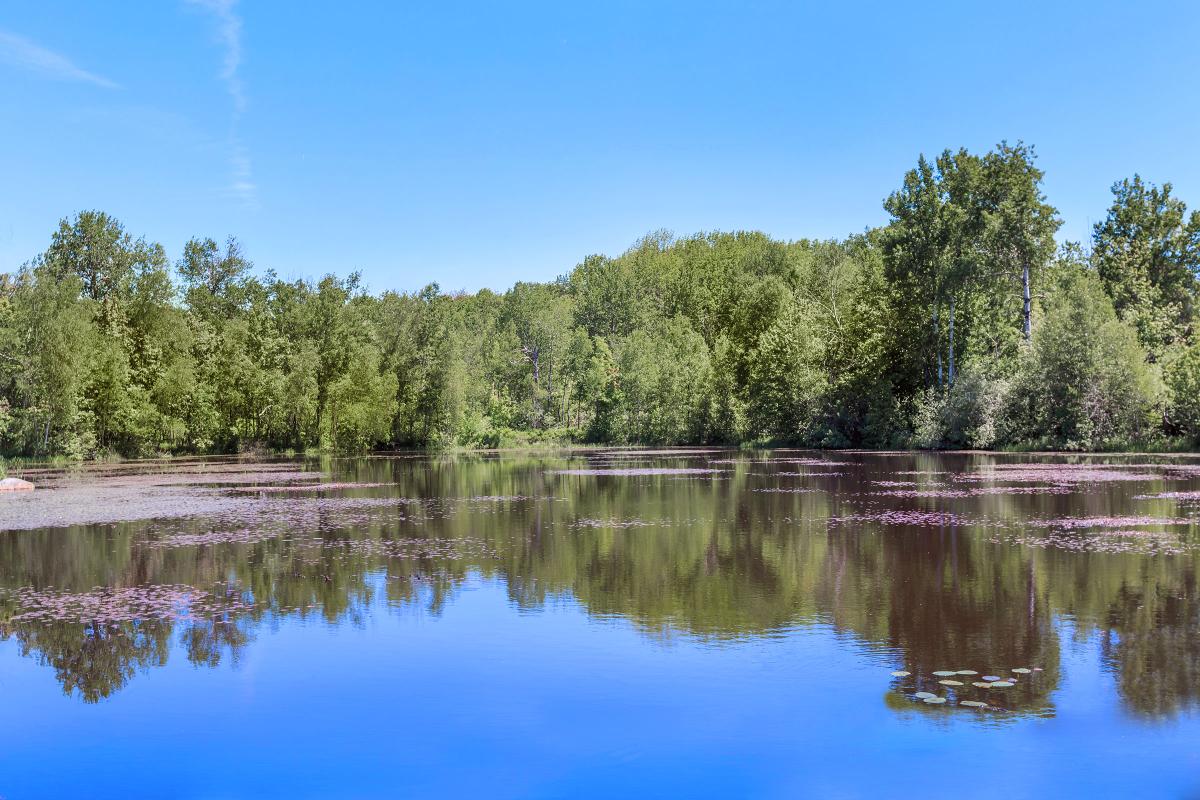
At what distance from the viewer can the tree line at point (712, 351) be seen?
56031mm

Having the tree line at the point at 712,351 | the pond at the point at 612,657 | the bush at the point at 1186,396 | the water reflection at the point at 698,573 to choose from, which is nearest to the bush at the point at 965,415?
the tree line at the point at 712,351

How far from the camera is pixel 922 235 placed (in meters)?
60.4

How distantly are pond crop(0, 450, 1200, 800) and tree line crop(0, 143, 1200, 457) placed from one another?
33.9 meters

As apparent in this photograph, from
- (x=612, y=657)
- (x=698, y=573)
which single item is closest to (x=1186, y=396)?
(x=698, y=573)

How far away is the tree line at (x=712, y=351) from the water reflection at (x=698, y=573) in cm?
2582

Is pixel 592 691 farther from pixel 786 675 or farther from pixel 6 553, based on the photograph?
pixel 6 553

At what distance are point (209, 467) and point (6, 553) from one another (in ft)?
125

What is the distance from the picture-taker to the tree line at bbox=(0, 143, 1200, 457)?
56.0 meters

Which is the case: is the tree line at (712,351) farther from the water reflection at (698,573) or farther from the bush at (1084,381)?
the water reflection at (698,573)

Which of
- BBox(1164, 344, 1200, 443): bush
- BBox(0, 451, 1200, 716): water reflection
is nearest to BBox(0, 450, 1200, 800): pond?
BBox(0, 451, 1200, 716): water reflection

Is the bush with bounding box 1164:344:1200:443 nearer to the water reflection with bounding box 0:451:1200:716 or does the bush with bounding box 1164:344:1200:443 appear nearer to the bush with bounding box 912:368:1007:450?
the bush with bounding box 912:368:1007:450

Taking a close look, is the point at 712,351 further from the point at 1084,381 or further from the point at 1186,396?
the point at 1186,396

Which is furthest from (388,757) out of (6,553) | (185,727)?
(6,553)

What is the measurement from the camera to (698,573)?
16.0 meters
